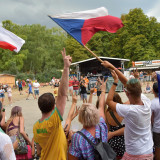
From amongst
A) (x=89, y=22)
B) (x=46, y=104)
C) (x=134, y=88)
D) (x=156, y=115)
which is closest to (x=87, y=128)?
(x=46, y=104)

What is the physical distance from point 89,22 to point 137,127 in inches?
115

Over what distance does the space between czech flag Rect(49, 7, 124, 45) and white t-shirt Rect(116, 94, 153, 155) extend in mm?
2344

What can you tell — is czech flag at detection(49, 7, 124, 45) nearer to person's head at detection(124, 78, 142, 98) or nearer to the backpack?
person's head at detection(124, 78, 142, 98)

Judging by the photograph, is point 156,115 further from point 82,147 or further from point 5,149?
point 5,149

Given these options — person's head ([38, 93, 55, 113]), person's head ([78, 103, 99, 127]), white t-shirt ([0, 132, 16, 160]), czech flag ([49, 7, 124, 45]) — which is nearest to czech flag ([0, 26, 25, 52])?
czech flag ([49, 7, 124, 45])

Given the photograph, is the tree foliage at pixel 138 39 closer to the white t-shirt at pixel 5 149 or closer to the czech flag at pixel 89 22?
the czech flag at pixel 89 22

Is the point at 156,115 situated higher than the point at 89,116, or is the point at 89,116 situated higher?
the point at 89,116

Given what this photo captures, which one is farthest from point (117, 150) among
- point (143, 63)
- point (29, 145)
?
point (143, 63)

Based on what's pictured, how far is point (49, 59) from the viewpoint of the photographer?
50.9 metres

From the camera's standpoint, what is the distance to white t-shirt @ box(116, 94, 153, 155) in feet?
7.20

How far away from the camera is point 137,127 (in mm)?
2234

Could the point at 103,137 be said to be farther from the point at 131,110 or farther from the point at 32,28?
the point at 32,28

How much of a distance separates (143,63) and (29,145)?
2840 centimetres

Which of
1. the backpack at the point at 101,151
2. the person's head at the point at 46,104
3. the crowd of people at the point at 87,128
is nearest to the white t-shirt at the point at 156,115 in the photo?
the crowd of people at the point at 87,128
